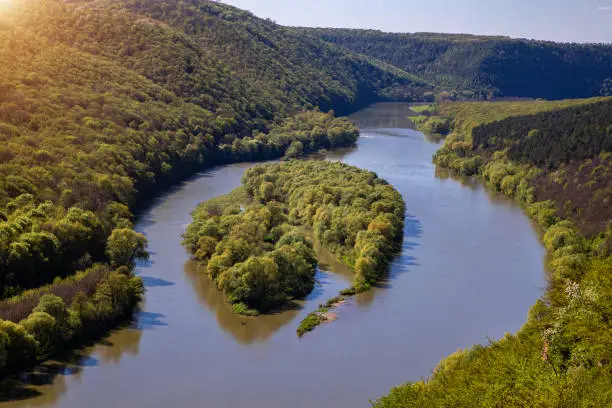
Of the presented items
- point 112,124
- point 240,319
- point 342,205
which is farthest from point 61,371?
point 112,124

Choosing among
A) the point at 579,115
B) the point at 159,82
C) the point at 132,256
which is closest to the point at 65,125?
the point at 132,256

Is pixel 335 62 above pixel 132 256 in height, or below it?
above

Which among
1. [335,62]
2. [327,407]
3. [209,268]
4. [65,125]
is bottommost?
[327,407]

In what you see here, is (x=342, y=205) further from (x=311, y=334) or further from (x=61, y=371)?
(x=61, y=371)

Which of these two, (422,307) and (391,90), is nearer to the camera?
(422,307)

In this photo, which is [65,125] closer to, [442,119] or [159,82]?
[159,82]

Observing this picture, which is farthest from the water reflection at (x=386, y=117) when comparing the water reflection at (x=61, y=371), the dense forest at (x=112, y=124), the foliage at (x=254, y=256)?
A: the water reflection at (x=61, y=371)

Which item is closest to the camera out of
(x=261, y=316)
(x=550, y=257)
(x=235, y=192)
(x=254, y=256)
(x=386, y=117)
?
(x=261, y=316)
